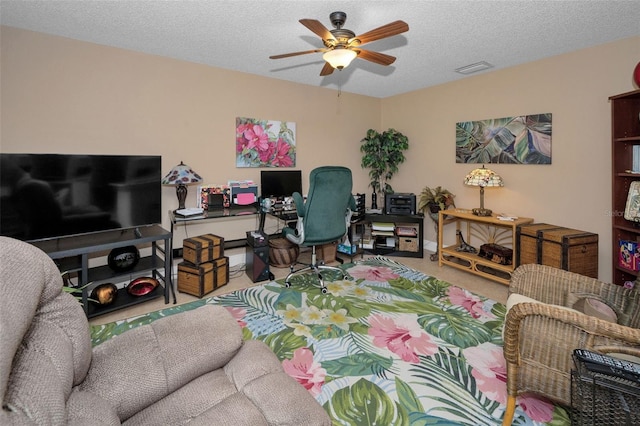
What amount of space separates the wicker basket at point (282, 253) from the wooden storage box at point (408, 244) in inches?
60.4

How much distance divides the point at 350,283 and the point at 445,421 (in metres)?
1.89

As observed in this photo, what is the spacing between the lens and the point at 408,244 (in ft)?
14.9

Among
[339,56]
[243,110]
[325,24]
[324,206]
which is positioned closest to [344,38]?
[339,56]

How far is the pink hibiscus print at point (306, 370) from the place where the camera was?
1875 millimetres

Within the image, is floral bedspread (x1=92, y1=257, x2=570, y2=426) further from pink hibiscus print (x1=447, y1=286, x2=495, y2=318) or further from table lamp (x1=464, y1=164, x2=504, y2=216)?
table lamp (x1=464, y1=164, x2=504, y2=216)

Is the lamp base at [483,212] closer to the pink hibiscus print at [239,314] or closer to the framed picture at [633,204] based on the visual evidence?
the framed picture at [633,204]

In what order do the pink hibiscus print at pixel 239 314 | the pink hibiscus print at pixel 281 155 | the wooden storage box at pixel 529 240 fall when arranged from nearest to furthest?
the pink hibiscus print at pixel 239 314, the wooden storage box at pixel 529 240, the pink hibiscus print at pixel 281 155

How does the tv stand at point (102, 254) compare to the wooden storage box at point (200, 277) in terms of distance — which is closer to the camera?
the tv stand at point (102, 254)

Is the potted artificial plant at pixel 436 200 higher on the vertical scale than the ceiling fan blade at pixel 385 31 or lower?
lower

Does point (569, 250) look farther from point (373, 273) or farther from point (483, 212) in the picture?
point (373, 273)

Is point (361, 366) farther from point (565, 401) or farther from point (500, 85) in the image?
point (500, 85)

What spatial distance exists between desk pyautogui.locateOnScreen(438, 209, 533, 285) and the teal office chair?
5.07 ft

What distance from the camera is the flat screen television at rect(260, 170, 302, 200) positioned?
157 inches

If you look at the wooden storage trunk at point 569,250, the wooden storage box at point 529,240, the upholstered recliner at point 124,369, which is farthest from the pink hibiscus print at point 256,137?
the wooden storage trunk at point 569,250
